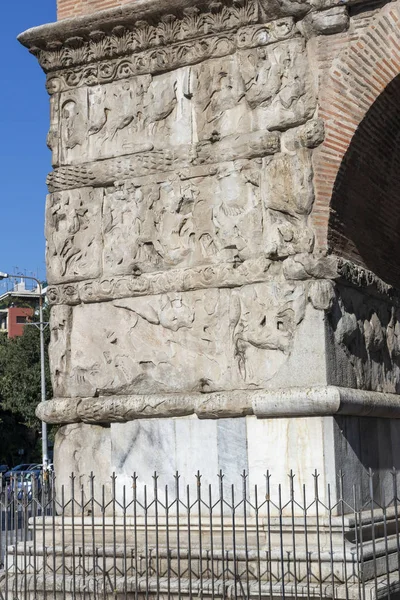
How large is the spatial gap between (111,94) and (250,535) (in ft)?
13.7

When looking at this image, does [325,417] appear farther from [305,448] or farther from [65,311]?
[65,311]

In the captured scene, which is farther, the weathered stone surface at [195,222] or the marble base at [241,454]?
the weathered stone surface at [195,222]

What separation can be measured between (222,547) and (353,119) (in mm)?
3541

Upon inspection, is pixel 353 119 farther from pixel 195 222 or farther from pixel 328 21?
pixel 195 222

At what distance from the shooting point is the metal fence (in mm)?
6872

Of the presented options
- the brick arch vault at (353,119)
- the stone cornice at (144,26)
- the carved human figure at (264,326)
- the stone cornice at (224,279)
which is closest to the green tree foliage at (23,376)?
the stone cornice at (144,26)

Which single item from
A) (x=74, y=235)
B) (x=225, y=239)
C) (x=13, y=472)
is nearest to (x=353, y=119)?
(x=225, y=239)

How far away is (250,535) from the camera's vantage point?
24.8 ft

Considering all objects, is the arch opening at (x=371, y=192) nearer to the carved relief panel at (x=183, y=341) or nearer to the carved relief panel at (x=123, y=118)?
the carved relief panel at (x=183, y=341)

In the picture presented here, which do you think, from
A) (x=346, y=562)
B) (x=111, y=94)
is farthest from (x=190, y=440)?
(x=111, y=94)

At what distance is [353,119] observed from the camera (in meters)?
7.82

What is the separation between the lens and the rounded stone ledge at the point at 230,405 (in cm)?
752

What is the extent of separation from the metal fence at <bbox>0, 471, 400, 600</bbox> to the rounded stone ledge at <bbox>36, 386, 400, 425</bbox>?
21.0 inches

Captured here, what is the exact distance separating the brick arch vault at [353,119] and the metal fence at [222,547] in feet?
6.86
